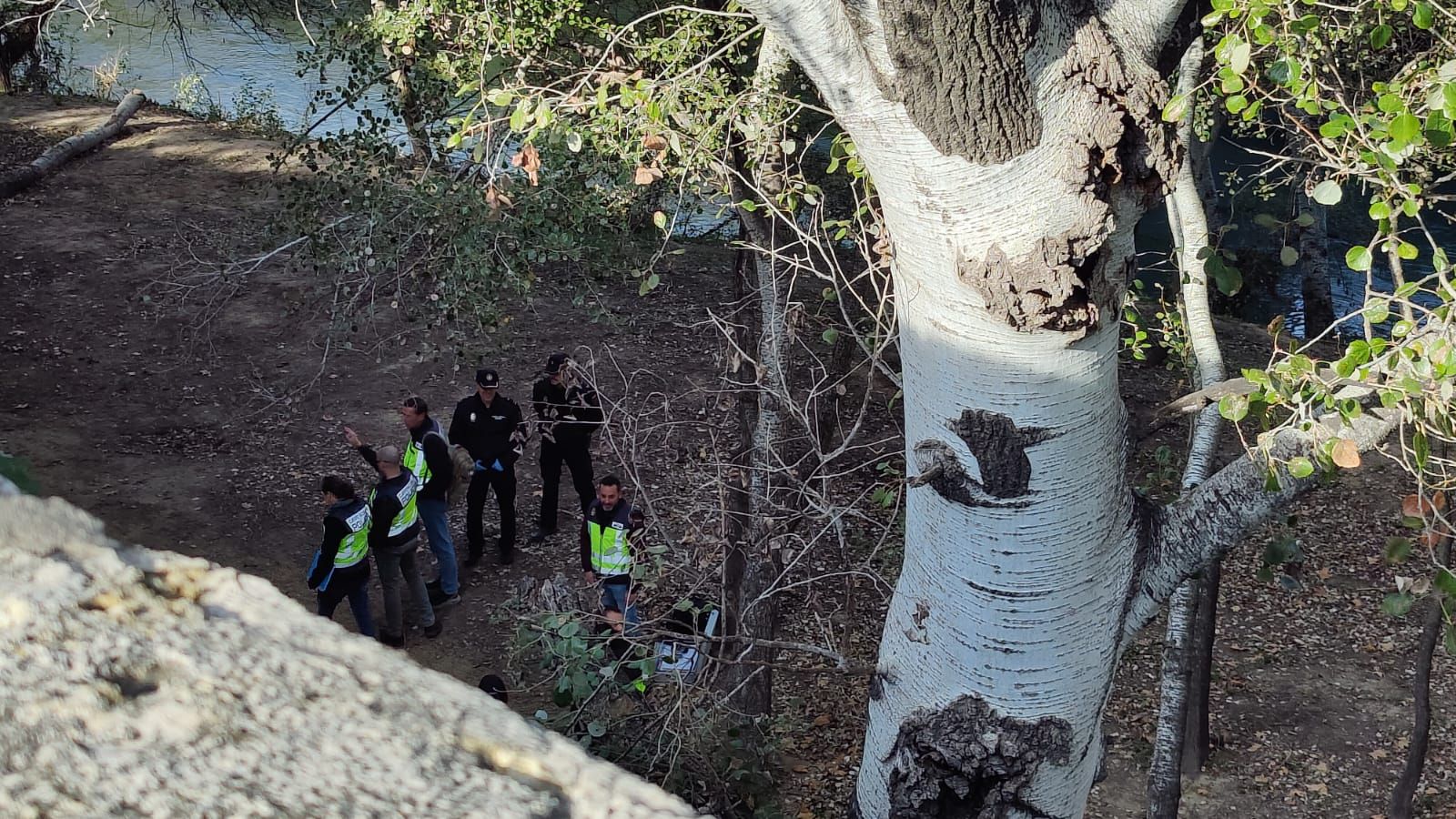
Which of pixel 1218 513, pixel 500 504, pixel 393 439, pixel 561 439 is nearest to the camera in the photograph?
pixel 1218 513

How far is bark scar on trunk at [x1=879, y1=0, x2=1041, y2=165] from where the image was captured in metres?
2.26

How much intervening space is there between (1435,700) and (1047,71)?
7.86m

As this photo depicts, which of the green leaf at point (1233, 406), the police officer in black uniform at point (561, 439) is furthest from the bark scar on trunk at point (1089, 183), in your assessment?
the police officer in black uniform at point (561, 439)

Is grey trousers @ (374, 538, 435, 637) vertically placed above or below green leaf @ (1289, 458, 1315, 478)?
below

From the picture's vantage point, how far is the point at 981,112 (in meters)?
2.33

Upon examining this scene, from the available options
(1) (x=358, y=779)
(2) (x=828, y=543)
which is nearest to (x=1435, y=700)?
(2) (x=828, y=543)

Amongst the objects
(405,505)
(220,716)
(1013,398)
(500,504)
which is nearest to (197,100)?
(500,504)

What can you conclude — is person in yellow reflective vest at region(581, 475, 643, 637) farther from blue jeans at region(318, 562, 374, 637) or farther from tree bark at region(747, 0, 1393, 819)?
tree bark at region(747, 0, 1393, 819)

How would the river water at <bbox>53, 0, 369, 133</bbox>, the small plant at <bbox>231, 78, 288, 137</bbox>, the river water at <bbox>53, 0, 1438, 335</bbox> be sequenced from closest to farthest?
the river water at <bbox>53, 0, 1438, 335</bbox> → the small plant at <bbox>231, 78, 288, 137</bbox> → the river water at <bbox>53, 0, 369, 133</bbox>

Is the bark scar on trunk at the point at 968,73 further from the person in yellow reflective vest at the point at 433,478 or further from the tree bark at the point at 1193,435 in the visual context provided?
the person in yellow reflective vest at the point at 433,478

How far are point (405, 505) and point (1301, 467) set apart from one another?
5.91 meters

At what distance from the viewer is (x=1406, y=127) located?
2311mm

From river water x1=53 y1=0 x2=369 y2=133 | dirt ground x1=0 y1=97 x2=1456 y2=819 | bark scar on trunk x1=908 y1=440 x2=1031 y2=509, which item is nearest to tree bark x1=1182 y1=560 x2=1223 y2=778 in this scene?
dirt ground x1=0 y1=97 x2=1456 y2=819

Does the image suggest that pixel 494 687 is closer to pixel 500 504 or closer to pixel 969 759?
pixel 969 759
